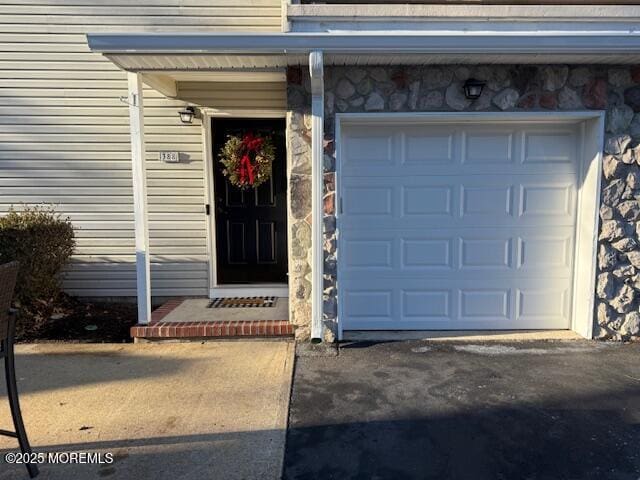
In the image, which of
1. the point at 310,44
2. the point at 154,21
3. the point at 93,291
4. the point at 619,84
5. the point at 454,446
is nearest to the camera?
the point at 454,446

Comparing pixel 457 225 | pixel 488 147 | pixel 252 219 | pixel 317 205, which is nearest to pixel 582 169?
pixel 488 147

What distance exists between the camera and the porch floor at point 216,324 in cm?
464

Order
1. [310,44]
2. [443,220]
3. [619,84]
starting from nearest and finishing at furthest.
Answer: [310,44], [619,84], [443,220]

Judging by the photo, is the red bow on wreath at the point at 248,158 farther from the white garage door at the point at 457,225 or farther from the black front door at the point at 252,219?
the white garage door at the point at 457,225

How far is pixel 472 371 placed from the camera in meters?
3.95

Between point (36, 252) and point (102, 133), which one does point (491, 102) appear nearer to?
point (102, 133)

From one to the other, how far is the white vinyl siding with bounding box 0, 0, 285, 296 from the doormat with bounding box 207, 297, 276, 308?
0.41 m

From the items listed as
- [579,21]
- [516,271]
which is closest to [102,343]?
[516,271]

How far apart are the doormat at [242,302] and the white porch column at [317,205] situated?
111cm

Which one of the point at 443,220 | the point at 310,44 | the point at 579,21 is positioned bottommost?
the point at 443,220

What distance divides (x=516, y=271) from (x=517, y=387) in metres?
1.47

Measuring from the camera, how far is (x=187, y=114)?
5.62 m

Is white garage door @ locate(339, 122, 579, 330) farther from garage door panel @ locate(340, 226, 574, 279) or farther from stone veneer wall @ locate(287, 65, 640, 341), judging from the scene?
stone veneer wall @ locate(287, 65, 640, 341)

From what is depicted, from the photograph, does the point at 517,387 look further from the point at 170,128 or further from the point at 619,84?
the point at 170,128
